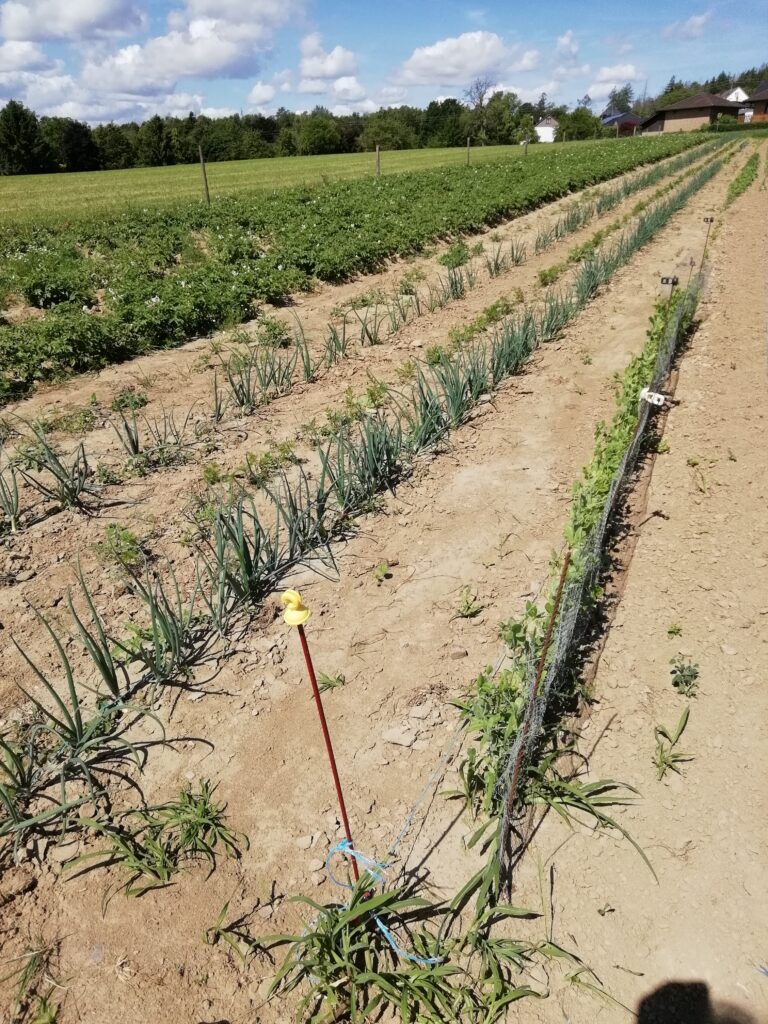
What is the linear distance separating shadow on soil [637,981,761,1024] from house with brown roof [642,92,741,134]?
8659cm

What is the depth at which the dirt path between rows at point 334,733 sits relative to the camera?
6.30 ft

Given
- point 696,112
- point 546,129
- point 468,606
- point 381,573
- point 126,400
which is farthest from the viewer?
point 546,129

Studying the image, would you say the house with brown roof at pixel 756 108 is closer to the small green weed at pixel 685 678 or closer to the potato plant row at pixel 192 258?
the potato plant row at pixel 192 258

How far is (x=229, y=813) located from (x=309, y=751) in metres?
0.39

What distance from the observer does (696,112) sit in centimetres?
7062

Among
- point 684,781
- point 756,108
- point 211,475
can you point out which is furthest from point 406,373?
point 756,108

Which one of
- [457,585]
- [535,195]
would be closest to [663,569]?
[457,585]

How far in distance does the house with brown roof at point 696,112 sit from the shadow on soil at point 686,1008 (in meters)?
86.6

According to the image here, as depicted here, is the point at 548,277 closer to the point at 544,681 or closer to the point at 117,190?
the point at 544,681

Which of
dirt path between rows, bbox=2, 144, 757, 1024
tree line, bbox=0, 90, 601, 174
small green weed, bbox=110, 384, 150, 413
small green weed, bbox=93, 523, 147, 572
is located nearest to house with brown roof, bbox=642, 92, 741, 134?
tree line, bbox=0, 90, 601, 174

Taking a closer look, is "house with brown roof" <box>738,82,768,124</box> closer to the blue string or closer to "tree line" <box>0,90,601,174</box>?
"tree line" <box>0,90,601,174</box>

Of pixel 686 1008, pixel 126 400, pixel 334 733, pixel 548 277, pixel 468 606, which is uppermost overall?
pixel 548 277

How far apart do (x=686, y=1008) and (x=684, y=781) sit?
803 mm

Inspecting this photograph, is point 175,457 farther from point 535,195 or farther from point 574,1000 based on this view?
point 535,195
